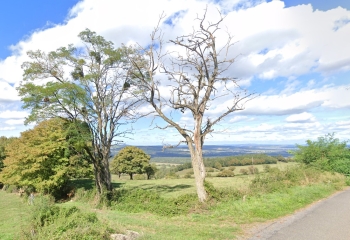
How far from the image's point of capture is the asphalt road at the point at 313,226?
7668mm

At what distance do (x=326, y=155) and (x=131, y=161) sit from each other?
35117 millimetres

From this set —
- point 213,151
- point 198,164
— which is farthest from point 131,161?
point 213,151

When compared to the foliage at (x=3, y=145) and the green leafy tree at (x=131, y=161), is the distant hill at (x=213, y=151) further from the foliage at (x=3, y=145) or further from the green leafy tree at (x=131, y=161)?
the foliage at (x=3, y=145)

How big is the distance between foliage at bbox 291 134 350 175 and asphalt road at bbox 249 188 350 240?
11663mm

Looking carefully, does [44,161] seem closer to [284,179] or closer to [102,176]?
[102,176]

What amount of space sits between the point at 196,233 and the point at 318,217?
5114 millimetres

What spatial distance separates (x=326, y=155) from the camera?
23.5 meters

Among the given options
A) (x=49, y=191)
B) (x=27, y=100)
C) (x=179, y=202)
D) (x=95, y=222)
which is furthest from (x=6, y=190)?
(x=95, y=222)

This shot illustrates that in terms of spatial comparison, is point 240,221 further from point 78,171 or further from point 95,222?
point 78,171

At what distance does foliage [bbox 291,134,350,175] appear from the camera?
2206cm

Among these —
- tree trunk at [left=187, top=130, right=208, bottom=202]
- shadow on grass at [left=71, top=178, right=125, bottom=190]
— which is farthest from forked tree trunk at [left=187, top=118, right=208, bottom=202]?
shadow on grass at [left=71, top=178, right=125, bottom=190]

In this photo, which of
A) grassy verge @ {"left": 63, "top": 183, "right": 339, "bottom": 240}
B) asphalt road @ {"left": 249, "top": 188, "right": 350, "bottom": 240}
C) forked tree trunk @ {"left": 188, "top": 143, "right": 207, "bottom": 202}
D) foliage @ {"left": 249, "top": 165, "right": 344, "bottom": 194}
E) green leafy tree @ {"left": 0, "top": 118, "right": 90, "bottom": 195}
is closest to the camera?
asphalt road @ {"left": 249, "top": 188, "right": 350, "bottom": 240}

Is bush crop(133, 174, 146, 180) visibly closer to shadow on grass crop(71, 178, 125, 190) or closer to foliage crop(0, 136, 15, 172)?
shadow on grass crop(71, 178, 125, 190)

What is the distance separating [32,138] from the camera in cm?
2523
